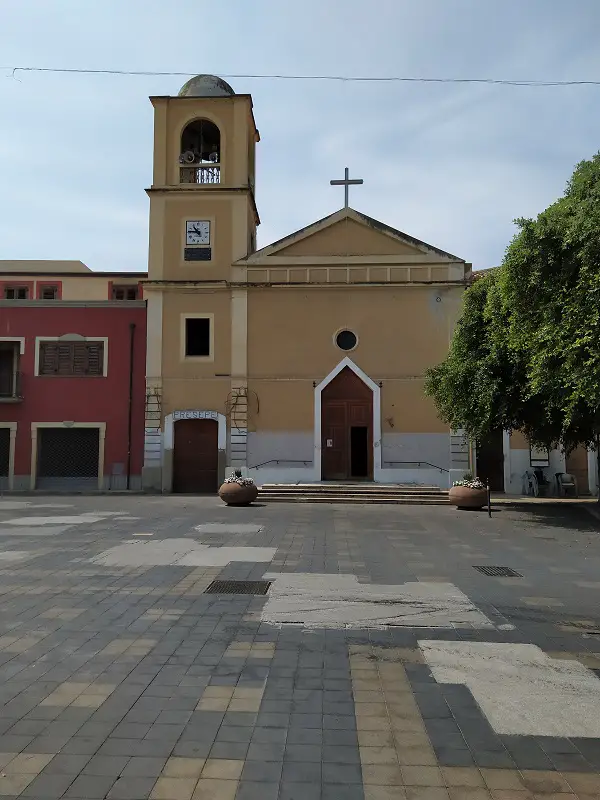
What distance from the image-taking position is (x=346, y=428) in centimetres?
2491

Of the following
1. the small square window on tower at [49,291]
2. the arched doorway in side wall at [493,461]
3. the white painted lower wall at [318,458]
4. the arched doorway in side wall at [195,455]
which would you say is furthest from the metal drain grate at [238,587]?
the small square window on tower at [49,291]

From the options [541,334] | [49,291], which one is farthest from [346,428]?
[49,291]

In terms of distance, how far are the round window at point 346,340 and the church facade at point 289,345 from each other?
5cm

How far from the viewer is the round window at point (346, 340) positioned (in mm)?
25219

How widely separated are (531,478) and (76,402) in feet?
57.3

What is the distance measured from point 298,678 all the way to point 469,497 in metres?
14.4

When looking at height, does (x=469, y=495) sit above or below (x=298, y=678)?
above

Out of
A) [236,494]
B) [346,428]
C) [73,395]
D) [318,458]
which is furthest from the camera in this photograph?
[73,395]

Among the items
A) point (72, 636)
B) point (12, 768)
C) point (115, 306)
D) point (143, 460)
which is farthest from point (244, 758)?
point (115, 306)

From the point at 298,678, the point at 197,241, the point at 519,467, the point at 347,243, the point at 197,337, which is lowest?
the point at 298,678

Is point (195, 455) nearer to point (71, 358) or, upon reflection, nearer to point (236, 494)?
point (71, 358)

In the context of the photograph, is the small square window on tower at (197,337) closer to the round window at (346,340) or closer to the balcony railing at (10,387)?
the round window at (346,340)

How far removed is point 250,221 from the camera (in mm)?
27031

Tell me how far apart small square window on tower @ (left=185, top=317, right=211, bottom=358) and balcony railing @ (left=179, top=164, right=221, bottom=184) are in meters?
5.73
